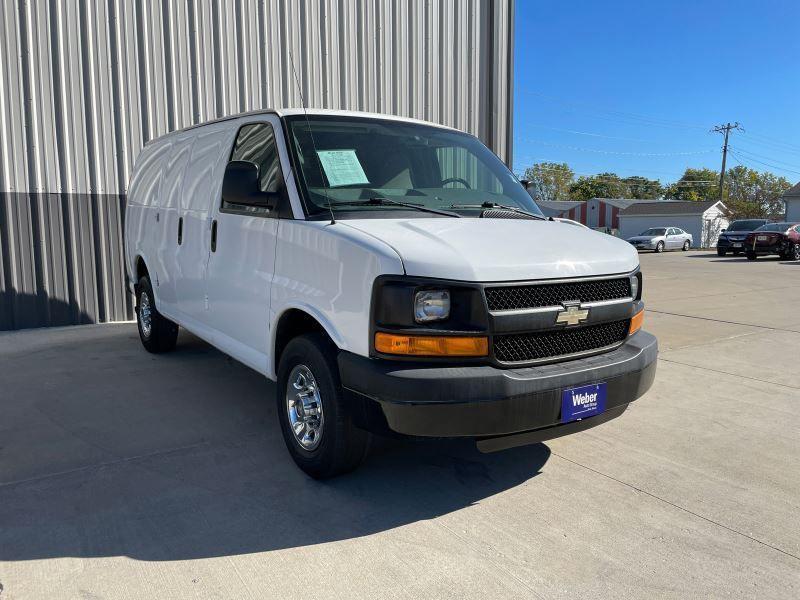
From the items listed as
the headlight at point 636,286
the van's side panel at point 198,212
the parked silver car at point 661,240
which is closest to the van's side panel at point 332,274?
the van's side panel at point 198,212

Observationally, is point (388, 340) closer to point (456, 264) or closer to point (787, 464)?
point (456, 264)

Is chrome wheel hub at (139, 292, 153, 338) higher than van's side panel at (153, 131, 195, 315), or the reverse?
van's side panel at (153, 131, 195, 315)

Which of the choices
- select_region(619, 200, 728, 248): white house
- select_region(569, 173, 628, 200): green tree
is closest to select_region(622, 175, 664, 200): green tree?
select_region(569, 173, 628, 200): green tree

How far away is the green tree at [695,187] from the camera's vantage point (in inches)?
3777

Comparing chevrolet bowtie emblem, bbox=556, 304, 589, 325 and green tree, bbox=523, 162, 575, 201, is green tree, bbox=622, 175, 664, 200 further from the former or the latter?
chevrolet bowtie emblem, bbox=556, 304, 589, 325

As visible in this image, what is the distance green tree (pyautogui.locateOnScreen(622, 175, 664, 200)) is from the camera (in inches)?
4031

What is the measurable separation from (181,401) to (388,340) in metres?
2.83

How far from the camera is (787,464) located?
4000 mm

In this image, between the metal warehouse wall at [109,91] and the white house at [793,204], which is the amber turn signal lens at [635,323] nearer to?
the metal warehouse wall at [109,91]

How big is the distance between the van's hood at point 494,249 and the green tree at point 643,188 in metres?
106

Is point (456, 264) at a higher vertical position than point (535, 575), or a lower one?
higher

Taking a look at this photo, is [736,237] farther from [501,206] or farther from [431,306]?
[431,306]

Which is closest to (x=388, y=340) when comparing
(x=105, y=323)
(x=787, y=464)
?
(x=787, y=464)

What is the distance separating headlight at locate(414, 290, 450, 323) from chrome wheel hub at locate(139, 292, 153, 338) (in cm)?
446
